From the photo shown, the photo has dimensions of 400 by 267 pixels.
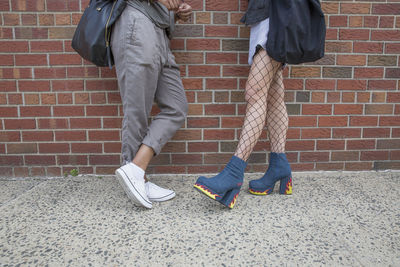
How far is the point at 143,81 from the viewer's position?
6.03ft

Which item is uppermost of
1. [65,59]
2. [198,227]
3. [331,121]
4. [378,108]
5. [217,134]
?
[65,59]

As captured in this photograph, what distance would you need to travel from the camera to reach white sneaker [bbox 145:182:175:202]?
2021mm

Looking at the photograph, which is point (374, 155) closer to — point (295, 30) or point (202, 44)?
point (295, 30)

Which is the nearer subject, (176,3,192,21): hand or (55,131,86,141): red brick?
(176,3,192,21): hand

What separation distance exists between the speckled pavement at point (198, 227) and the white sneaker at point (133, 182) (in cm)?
8

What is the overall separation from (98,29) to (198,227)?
1.25 m

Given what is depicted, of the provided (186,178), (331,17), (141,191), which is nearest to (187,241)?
(141,191)

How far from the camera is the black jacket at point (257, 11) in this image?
6.13 ft

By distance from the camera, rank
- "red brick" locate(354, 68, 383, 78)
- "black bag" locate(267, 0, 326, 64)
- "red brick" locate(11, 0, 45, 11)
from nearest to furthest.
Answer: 1. "black bag" locate(267, 0, 326, 64)
2. "red brick" locate(11, 0, 45, 11)
3. "red brick" locate(354, 68, 383, 78)

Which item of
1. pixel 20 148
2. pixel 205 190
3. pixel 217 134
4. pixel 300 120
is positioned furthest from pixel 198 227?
pixel 20 148

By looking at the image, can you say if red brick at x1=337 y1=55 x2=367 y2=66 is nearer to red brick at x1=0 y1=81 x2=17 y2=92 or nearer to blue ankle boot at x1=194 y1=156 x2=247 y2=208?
blue ankle boot at x1=194 y1=156 x2=247 y2=208

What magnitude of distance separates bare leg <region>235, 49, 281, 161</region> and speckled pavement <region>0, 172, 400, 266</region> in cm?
38

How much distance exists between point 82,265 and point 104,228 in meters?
0.32

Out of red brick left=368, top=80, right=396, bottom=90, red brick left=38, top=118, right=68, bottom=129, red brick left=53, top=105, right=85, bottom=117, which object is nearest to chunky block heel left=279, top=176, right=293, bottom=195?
red brick left=368, top=80, right=396, bottom=90
